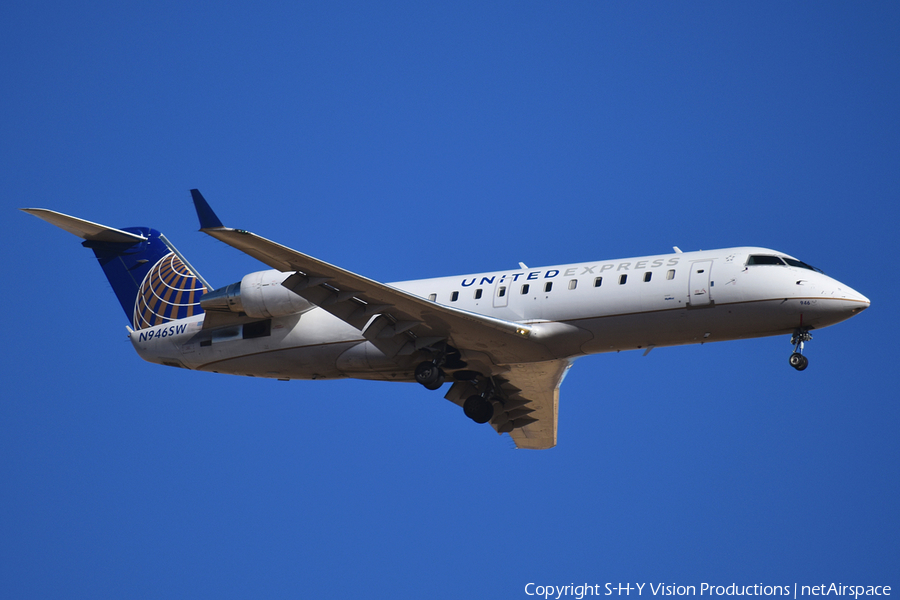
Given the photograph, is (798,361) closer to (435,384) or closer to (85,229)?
(435,384)

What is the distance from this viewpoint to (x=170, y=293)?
84.5ft

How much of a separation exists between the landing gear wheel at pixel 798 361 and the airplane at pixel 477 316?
3 cm

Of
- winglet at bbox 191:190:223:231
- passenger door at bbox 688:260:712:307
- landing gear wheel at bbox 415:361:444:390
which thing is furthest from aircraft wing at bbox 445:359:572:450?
winglet at bbox 191:190:223:231

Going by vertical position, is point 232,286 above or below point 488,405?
above

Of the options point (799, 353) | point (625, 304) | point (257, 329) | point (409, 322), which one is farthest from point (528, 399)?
point (799, 353)

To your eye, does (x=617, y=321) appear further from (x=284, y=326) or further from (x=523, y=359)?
(x=284, y=326)

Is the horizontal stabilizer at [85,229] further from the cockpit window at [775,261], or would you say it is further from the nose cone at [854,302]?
the nose cone at [854,302]

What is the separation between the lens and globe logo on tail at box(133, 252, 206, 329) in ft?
83.3

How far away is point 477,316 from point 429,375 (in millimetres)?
1944

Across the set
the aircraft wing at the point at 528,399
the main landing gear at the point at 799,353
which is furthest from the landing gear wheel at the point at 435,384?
the main landing gear at the point at 799,353

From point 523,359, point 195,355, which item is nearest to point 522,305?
point 523,359

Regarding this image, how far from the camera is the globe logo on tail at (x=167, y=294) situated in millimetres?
25375

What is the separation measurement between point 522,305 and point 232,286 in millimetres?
6580

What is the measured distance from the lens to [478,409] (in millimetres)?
23812
